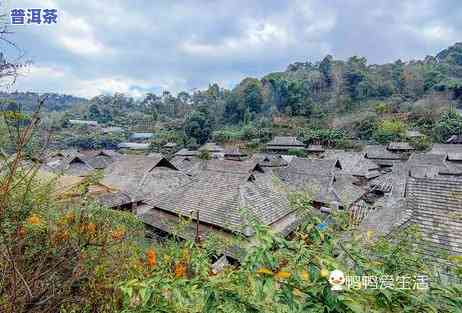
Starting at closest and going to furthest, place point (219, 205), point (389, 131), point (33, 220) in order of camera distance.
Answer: point (33, 220), point (219, 205), point (389, 131)

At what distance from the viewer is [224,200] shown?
9.77 m

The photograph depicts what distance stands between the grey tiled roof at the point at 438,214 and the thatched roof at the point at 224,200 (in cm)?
451

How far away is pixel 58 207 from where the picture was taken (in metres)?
4.30

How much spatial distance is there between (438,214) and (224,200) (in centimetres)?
644

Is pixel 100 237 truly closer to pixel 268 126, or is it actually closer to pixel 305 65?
pixel 268 126

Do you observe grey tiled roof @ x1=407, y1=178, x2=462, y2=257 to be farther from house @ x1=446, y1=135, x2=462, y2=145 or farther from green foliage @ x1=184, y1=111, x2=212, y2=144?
green foliage @ x1=184, y1=111, x2=212, y2=144

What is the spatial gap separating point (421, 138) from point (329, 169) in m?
30.0

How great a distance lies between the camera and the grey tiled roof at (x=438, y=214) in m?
5.04

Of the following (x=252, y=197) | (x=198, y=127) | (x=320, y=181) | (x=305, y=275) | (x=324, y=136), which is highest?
(x=198, y=127)

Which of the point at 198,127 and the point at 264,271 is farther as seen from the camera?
the point at 198,127

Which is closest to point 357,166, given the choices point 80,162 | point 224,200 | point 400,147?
point 400,147

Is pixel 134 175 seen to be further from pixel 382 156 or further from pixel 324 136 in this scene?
pixel 324 136

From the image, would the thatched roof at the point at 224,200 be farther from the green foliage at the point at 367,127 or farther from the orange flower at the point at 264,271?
the green foliage at the point at 367,127

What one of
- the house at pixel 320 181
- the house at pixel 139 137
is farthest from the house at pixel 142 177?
the house at pixel 139 137
